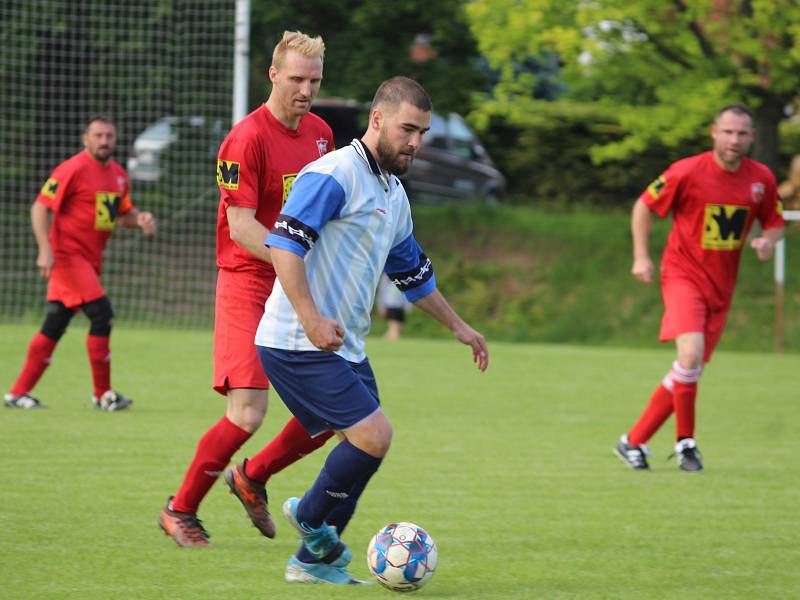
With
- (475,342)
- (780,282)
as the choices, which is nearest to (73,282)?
(475,342)

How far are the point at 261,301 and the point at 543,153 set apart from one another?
1833 cm

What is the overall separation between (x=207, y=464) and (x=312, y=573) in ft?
2.88

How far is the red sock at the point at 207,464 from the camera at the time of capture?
5.70 metres

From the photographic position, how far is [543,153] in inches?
933

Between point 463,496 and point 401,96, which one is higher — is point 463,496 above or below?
below

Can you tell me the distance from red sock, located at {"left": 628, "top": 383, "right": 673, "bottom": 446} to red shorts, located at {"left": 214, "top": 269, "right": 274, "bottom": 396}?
3493mm

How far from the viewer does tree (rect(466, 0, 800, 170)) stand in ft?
60.2

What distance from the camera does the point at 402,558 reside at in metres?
4.91

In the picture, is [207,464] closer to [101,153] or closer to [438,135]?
[101,153]

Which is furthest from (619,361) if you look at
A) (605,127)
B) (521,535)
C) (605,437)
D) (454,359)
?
(521,535)

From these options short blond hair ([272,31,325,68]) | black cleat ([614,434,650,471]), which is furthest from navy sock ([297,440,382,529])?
black cleat ([614,434,650,471])

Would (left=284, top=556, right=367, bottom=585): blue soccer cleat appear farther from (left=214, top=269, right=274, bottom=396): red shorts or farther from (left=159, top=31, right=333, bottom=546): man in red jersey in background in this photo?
(left=214, top=269, right=274, bottom=396): red shorts

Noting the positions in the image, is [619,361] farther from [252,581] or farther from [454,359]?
[252,581]

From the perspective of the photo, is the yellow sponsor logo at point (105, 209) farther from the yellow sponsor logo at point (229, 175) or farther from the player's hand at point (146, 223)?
the yellow sponsor logo at point (229, 175)
